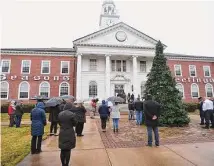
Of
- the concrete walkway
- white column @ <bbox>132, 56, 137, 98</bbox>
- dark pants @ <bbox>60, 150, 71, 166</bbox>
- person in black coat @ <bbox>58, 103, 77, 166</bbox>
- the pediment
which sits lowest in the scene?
the concrete walkway

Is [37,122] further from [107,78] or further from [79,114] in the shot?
[107,78]

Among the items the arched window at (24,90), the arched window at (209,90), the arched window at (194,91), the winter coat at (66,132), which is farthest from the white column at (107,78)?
the winter coat at (66,132)

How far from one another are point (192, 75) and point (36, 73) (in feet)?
89.0

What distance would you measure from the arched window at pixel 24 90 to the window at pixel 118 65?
1389cm

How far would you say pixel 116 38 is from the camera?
31.0 m

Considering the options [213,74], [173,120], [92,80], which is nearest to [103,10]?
[92,80]

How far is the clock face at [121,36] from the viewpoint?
3105cm

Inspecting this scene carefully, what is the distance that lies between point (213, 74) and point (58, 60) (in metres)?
28.3

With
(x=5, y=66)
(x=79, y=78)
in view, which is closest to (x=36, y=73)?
(x=5, y=66)

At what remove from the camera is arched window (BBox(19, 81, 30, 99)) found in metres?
29.8

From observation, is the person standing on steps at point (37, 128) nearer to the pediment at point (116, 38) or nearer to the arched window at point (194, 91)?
the pediment at point (116, 38)

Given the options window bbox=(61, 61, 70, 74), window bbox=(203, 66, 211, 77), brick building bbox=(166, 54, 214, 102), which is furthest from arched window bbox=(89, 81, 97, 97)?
window bbox=(203, 66, 211, 77)

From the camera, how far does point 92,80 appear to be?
102ft

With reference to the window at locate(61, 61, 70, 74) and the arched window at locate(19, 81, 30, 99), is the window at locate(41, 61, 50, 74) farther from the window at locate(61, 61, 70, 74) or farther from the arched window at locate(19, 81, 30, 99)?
the arched window at locate(19, 81, 30, 99)
